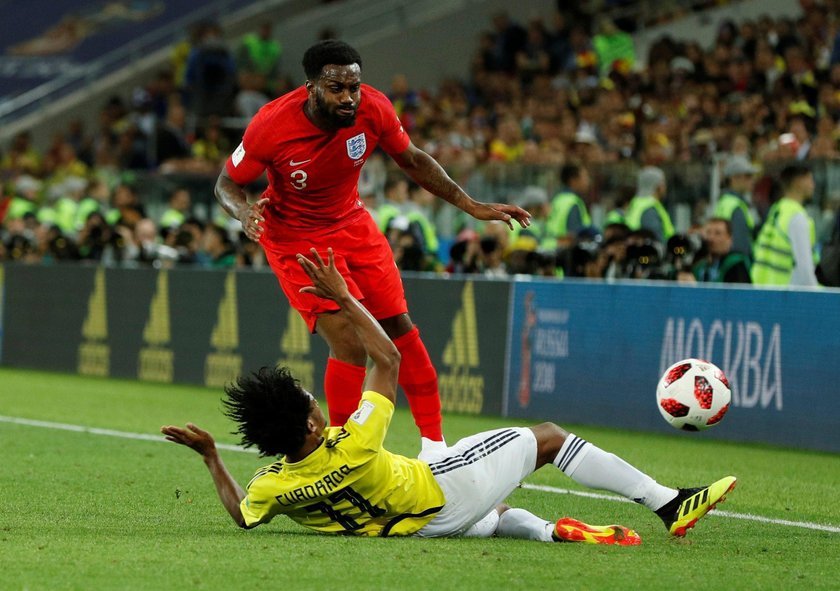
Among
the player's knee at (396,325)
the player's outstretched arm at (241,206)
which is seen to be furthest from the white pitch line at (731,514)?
the player's outstretched arm at (241,206)

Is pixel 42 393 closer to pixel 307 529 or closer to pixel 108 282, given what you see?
pixel 108 282

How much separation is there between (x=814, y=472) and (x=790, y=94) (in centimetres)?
870

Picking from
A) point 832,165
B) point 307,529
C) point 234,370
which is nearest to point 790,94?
point 832,165

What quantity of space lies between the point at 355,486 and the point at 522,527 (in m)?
0.94

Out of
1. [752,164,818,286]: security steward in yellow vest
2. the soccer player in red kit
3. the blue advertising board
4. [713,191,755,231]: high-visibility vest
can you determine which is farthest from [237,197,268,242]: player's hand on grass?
[713,191,755,231]: high-visibility vest

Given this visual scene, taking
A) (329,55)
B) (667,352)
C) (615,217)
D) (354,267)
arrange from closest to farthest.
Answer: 1. (329,55)
2. (354,267)
3. (667,352)
4. (615,217)

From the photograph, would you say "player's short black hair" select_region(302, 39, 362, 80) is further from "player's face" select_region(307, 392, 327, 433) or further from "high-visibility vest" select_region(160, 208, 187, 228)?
"high-visibility vest" select_region(160, 208, 187, 228)

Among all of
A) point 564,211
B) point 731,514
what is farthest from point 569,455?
point 564,211

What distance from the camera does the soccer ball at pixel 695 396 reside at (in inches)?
304

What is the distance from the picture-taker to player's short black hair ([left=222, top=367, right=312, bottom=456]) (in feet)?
19.7

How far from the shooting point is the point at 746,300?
11.6 metres

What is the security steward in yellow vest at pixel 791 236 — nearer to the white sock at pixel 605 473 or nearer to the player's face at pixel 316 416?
the white sock at pixel 605 473

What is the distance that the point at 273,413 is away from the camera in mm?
5992

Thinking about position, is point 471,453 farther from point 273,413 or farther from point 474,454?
point 273,413
